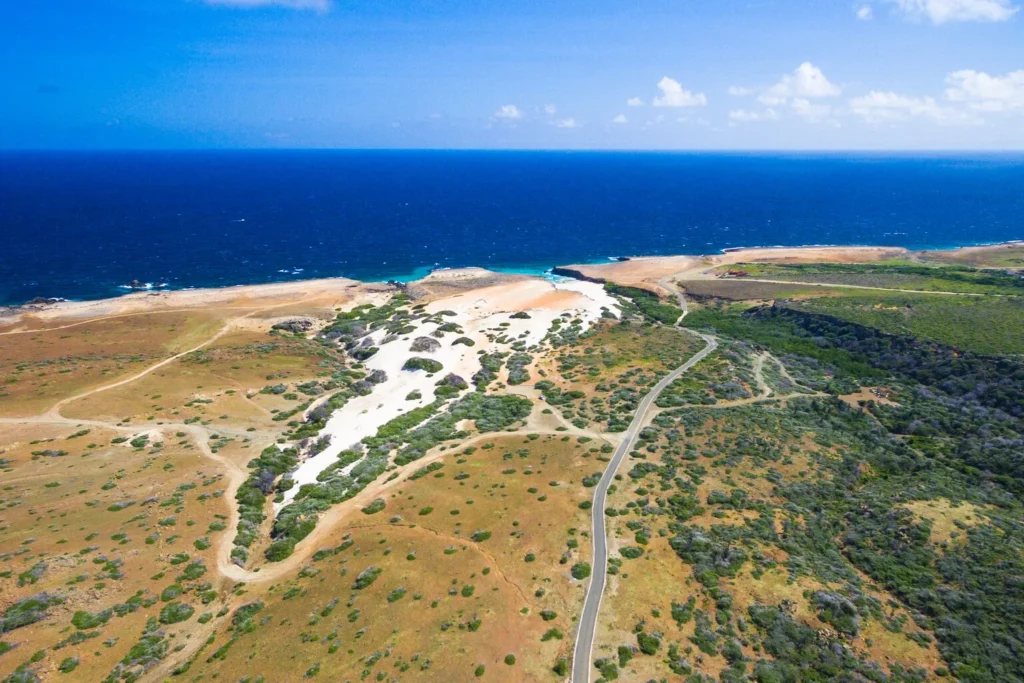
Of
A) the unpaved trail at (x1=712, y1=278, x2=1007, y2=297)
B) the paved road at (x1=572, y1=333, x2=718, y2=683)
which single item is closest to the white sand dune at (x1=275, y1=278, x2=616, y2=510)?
the paved road at (x1=572, y1=333, x2=718, y2=683)

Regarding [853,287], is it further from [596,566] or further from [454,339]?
[596,566]

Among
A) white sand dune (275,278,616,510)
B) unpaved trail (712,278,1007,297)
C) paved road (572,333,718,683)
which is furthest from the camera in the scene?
unpaved trail (712,278,1007,297)

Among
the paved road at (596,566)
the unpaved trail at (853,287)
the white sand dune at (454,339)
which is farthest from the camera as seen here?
the unpaved trail at (853,287)

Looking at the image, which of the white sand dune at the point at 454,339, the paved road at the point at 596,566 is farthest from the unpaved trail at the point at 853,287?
the paved road at the point at 596,566

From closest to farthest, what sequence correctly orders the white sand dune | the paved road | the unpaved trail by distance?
1. the paved road
2. the white sand dune
3. the unpaved trail

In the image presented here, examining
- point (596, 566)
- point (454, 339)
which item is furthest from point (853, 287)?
point (596, 566)

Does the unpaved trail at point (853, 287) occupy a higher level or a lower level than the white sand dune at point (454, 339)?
higher

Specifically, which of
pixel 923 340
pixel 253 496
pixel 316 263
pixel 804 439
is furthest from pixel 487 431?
pixel 316 263

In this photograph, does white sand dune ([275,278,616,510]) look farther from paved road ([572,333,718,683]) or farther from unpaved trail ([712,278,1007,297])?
unpaved trail ([712,278,1007,297])

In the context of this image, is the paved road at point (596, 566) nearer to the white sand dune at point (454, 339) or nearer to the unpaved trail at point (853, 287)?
the white sand dune at point (454, 339)
